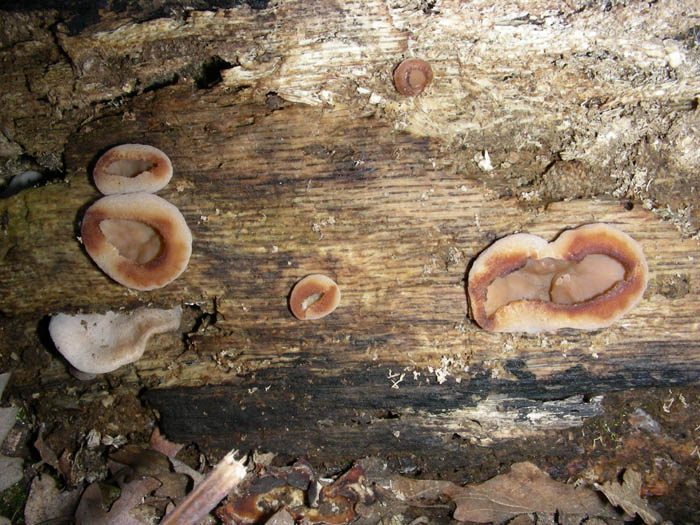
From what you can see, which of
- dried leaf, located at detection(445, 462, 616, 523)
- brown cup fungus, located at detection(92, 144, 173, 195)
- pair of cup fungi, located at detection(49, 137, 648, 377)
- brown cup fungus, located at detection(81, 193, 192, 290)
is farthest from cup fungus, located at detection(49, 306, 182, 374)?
dried leaf, located at detection(445, 462, 616, 523)

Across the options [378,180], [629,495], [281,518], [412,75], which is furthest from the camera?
[281,518]

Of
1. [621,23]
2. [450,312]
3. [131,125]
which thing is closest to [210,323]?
[131,125]

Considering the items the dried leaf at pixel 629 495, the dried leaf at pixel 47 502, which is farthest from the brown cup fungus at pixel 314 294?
the dried leaf at pixel 47 502

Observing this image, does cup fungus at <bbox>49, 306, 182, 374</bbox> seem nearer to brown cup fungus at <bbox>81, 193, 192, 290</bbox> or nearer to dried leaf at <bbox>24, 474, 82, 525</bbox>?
brown cup fungus at <bbox>81, 193, 192, 290</bbox>

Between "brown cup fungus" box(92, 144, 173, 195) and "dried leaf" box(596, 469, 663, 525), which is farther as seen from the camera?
"dried leaf" box(596, 469, 663, 525)

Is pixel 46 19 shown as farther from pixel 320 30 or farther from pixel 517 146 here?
pixel 517 146

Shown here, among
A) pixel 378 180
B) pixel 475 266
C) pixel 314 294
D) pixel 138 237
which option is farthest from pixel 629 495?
pixel 138 237

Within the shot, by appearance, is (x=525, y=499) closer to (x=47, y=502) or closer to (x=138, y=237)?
(x=138, y=237)
